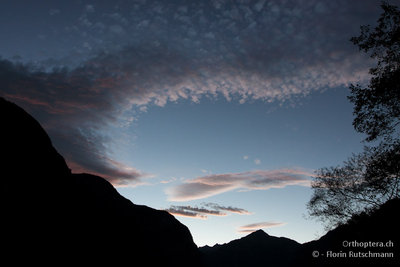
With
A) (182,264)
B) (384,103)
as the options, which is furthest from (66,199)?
(182,264)

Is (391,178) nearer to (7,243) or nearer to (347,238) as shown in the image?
(347,238)

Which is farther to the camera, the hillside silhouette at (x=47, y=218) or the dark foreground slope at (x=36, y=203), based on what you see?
the dark foreground slope at (x=36, y=203)

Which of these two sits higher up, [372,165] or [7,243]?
[372,165]

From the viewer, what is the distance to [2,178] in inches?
930

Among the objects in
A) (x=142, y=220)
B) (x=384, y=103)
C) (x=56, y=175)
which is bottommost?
(x=142, y=220)

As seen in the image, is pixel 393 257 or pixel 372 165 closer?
pixel 372 165

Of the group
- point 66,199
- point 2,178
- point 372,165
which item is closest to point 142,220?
point 66,199

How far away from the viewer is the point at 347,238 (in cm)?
2617

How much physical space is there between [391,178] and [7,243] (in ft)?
104

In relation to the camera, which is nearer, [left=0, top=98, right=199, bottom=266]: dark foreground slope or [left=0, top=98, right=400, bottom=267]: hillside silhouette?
[left=0, top=98, right=400, bottom=267]: hillside silhouette

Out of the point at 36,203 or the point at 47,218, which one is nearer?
the point at 36,203

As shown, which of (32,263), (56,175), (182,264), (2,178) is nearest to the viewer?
(32,263)

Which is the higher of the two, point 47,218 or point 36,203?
point 36,203

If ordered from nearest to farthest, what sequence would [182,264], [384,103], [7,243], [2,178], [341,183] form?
[384,103] → [7,243] → [2,178] → [341,183] → [182,264]
